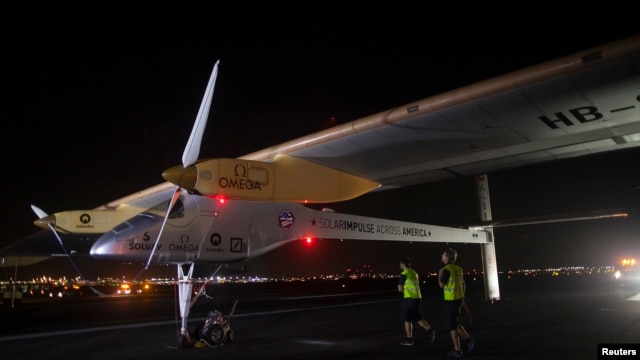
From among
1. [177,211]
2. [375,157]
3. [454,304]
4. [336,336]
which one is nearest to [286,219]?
[177,211]

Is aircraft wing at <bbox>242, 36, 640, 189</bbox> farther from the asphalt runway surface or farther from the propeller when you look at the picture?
the asphalt runway surface

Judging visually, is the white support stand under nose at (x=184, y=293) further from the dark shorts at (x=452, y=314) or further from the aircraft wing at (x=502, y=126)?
the dark shorts at (x=452, y=314)

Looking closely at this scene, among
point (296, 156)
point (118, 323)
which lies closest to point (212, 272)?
point (296, 156)

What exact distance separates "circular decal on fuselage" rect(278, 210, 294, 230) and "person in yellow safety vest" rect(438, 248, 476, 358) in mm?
3740

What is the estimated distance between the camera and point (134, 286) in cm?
4862

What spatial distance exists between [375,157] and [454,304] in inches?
128

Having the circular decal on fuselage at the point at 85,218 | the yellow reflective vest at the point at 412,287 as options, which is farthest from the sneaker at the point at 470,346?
the circular decal on fuselage at the point at 85,218

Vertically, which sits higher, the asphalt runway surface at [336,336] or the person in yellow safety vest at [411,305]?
the person in yellow safety vest at [411,305]

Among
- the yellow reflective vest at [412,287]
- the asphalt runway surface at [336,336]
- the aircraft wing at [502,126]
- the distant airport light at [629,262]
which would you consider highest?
the aircraft wing at [502,126]

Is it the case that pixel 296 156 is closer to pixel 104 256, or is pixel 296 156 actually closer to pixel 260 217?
pixel 260 217

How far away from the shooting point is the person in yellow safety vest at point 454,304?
8.14 m

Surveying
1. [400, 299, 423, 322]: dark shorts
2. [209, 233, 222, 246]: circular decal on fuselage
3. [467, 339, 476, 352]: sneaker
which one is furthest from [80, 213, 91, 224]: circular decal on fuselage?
[467, 339, 476, 352]: sneaker

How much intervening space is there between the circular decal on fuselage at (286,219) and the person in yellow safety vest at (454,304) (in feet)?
12.3

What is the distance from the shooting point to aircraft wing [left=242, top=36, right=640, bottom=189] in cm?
616
